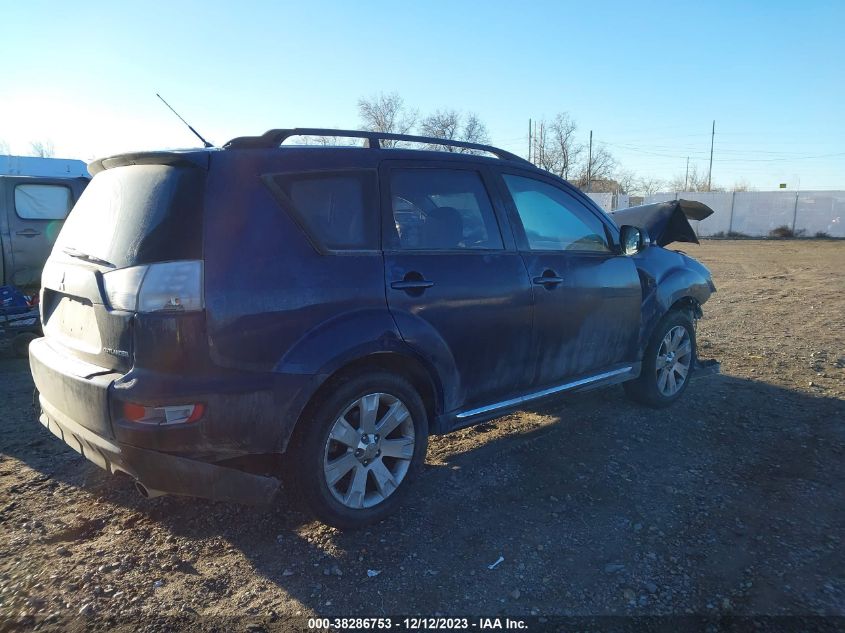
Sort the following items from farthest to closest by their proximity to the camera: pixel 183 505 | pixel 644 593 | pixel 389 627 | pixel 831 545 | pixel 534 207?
1. pixel 534 207
2. pixel 183 505
3. pixel 831 545
4. pixel 644 593
5. pixel 389 627

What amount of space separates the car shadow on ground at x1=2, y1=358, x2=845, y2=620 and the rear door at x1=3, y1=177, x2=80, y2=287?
4157 mm

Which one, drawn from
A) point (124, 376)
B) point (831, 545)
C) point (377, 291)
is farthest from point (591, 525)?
point (124, 376)

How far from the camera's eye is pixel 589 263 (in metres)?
4.33

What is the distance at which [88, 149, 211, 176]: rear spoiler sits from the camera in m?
Result: 2.78

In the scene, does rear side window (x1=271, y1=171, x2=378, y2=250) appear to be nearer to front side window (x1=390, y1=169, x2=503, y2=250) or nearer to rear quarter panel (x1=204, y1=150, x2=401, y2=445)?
rear quarter panel (x1=204, y1=150, x2=401, y2=445)

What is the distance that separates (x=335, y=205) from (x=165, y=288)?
953mm

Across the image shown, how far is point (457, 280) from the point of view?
3.48 meters

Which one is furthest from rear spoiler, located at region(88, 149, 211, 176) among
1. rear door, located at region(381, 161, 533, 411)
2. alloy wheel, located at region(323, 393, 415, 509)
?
alloy wheel, located at region(323, 393, 415, 509)

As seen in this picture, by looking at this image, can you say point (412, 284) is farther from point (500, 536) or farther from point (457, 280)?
point (500, 536)

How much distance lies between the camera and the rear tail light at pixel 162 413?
260 centimetres

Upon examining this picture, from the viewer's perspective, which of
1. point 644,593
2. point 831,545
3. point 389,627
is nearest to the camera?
point 389,627

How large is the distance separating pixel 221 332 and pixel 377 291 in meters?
0.82

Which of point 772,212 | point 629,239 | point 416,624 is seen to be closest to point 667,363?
point 629,239

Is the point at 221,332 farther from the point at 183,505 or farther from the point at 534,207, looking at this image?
the point at 534,207
